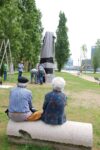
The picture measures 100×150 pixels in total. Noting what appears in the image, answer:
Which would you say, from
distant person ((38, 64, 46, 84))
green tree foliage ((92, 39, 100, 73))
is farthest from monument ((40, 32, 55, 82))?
green tree foliage ((92, 39, 100, 73))

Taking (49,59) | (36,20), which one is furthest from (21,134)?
(36,20)

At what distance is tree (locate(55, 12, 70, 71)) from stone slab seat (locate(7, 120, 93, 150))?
232 ft

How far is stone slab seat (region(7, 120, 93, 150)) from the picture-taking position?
654 cm

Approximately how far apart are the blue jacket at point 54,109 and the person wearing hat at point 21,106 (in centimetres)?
21

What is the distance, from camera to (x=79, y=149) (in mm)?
6609

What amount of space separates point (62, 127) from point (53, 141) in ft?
1.03

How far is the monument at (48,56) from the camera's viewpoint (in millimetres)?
25328

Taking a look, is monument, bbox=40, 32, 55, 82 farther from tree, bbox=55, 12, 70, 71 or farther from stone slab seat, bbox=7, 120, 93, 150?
tree, bbox=55, 12, 70, 71

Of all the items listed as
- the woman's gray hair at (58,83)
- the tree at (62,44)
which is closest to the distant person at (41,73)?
the woman's gray hair at (58,83)

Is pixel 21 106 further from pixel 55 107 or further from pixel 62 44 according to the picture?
pixel 62 44

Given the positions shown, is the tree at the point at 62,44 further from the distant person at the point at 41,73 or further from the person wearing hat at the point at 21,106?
the person wearing hat at the point at 21,106

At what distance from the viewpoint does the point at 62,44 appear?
7938cm

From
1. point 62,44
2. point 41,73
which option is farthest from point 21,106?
point 62,44

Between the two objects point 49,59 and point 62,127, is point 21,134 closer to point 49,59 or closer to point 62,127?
point 62,127
